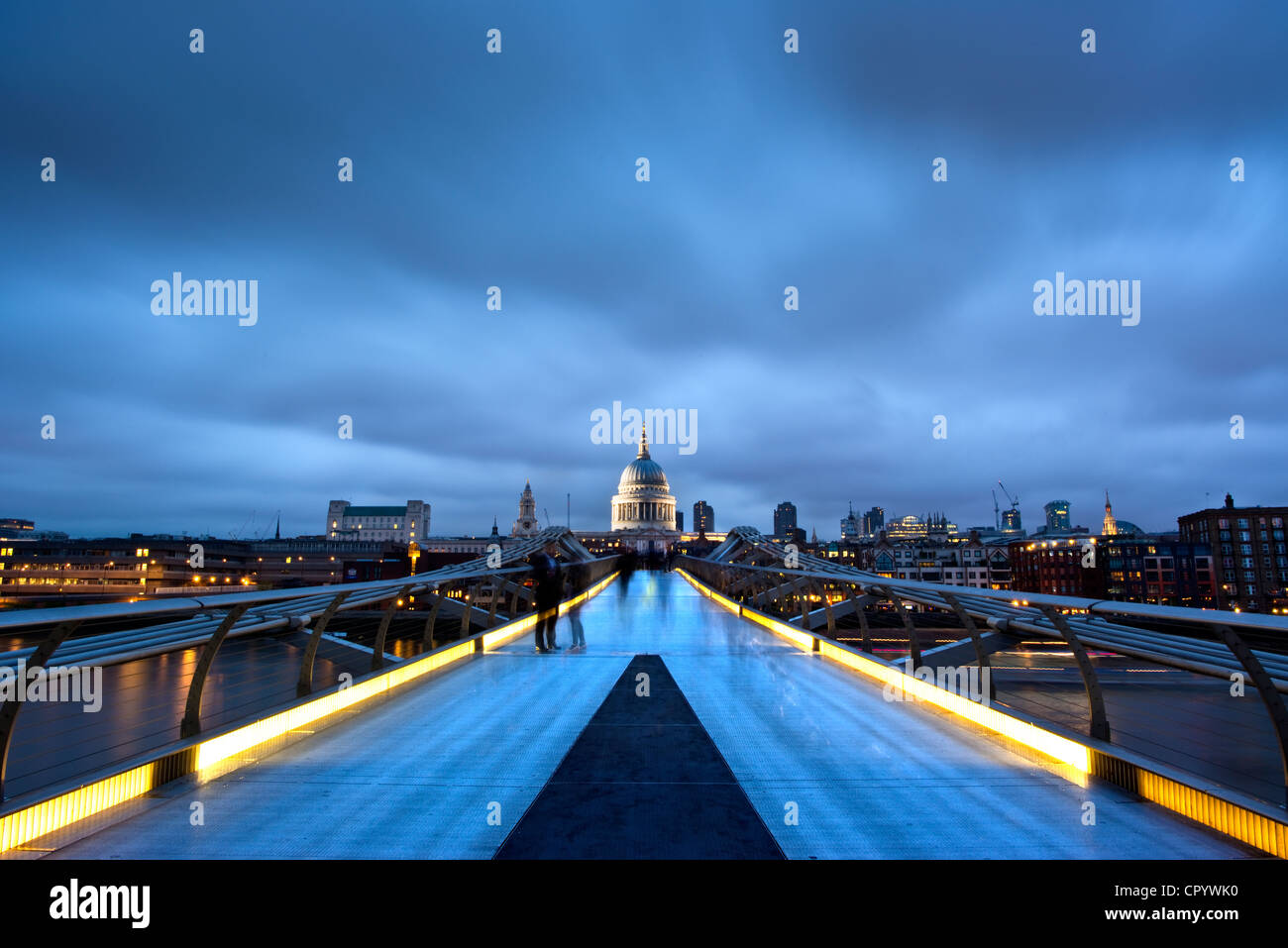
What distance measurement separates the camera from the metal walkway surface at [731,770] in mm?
3088

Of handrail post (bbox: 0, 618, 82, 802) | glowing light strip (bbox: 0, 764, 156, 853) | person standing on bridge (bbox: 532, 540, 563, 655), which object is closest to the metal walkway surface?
glowing light strip (bbox: 0, 764, 156, 853)

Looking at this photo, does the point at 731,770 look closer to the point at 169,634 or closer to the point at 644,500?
the point at 169,634

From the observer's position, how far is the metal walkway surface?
309cm

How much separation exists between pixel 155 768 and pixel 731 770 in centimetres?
362

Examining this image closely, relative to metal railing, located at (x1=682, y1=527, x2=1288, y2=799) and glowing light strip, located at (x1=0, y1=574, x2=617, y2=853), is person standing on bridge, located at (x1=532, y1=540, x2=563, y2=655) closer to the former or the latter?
glowing light strip, located at (x1=0, y1=574, x2=617, y2=853)

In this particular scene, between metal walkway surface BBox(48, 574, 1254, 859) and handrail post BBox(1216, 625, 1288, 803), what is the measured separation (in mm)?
605

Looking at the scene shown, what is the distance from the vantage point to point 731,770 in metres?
4.23

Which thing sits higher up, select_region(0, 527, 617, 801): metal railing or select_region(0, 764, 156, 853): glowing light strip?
select_region(0, 527, 617, 801): metal railing

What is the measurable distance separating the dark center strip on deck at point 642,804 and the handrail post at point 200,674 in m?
2.30

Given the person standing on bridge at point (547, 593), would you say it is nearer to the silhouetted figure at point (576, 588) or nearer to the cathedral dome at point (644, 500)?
the silhouetted figure at point (576, 588)

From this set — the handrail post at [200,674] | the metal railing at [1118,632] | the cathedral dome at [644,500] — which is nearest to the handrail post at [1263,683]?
the metal railing at [1118,632]

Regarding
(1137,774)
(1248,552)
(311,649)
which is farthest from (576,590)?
(1248,552)
